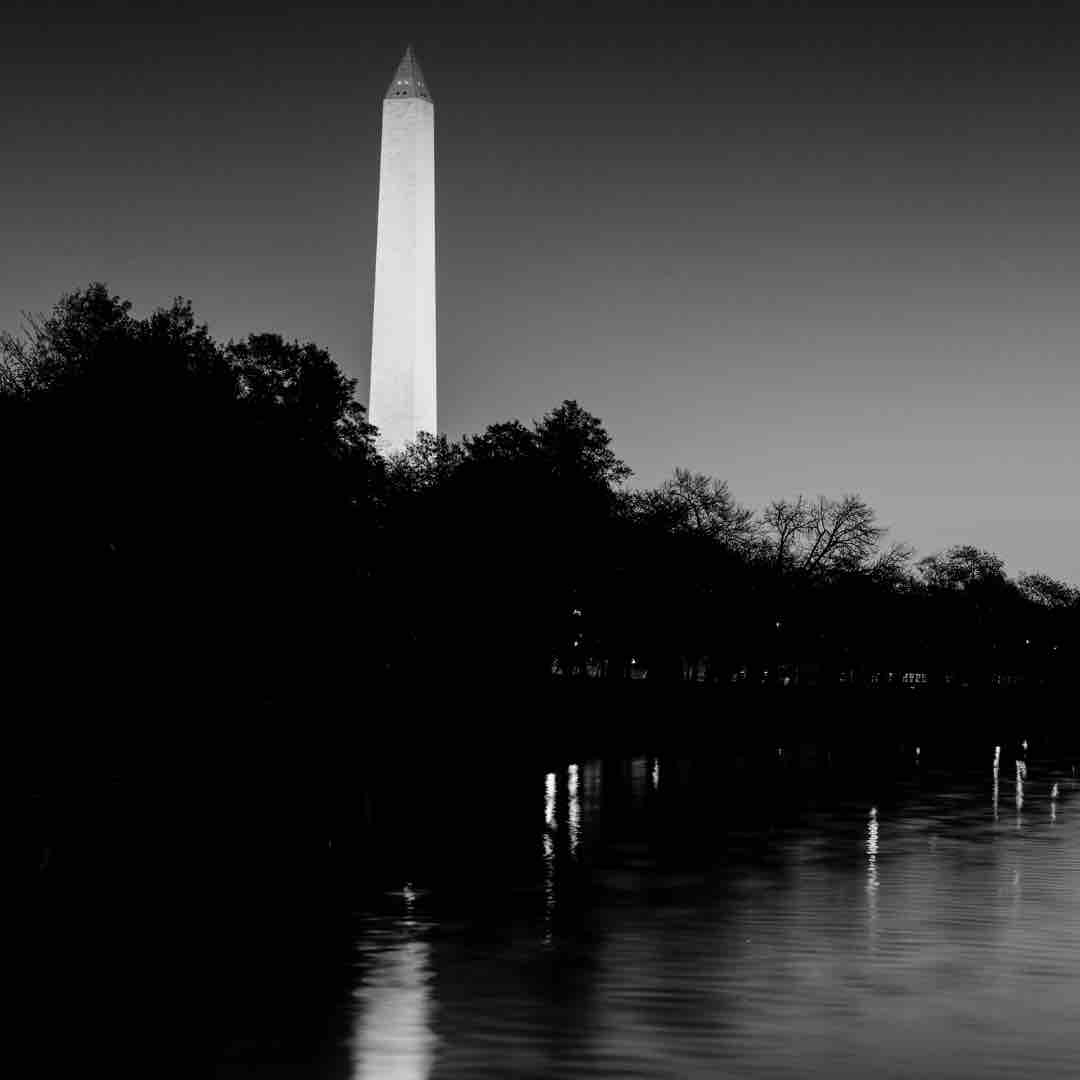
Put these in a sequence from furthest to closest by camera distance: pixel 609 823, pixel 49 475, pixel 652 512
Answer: pixel 652 512, pixel 49 475, pixel 609 823

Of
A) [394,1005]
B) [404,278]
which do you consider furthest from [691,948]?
[404,278]

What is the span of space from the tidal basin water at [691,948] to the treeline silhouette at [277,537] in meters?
20.1

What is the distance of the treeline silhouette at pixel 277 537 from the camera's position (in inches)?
1984

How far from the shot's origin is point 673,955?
16078 millimetres

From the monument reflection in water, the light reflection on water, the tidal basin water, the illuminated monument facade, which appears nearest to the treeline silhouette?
the illuminated monument facade

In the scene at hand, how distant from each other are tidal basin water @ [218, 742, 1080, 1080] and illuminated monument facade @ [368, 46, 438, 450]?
76.8 meters

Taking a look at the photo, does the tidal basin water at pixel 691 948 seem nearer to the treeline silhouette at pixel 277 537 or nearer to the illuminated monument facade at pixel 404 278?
the treeline silhouette at pixel 277 537

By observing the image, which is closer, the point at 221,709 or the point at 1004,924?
the point at 1004,924

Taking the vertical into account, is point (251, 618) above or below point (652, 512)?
below

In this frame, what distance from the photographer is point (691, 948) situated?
54.1 feet

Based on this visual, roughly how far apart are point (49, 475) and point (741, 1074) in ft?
136

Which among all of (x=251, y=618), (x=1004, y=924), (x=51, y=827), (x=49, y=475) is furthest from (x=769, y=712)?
(x=1004, y=924)

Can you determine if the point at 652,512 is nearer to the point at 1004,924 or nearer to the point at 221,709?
the point at 221,709

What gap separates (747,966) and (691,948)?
1.10m
